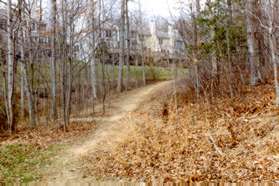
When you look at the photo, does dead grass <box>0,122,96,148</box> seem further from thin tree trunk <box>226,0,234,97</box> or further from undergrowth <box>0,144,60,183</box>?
thin tree trunk <box>226,0,234,97</box>

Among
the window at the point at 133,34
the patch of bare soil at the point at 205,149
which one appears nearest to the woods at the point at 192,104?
the patch of bare soil at the point at 205,149

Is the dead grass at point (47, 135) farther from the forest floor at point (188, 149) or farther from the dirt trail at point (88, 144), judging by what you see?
the dirt trail at point (88, 144)

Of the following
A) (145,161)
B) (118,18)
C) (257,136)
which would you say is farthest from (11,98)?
(118,18)

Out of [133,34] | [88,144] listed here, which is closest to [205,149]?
[88,144]

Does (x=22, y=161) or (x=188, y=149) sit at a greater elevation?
(x=188, y=149)

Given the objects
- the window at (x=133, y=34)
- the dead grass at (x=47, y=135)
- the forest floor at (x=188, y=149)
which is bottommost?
the dead grass at (x=47, y=135)

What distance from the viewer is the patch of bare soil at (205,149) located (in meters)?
6.69

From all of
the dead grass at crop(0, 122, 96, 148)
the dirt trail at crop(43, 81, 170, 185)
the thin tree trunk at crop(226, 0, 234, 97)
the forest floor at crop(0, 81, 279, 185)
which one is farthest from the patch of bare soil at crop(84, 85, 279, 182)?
the dead grass at crop(0, 122, 96, 148)

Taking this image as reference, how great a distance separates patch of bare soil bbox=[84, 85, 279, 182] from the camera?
669 cm

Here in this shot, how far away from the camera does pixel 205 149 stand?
8258mm

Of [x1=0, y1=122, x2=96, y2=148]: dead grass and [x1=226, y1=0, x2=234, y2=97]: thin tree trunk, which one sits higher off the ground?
[x1=226, y1=0, x2=234, y2=97]: thin tree trunk

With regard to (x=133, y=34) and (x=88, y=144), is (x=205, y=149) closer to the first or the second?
(x=88, y=144)

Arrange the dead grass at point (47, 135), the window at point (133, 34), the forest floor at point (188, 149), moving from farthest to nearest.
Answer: the window at point (133, 34), the dead grass at point (47, 135), the forest floor at point (188, 149)

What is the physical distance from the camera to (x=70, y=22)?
1445 centimetres
